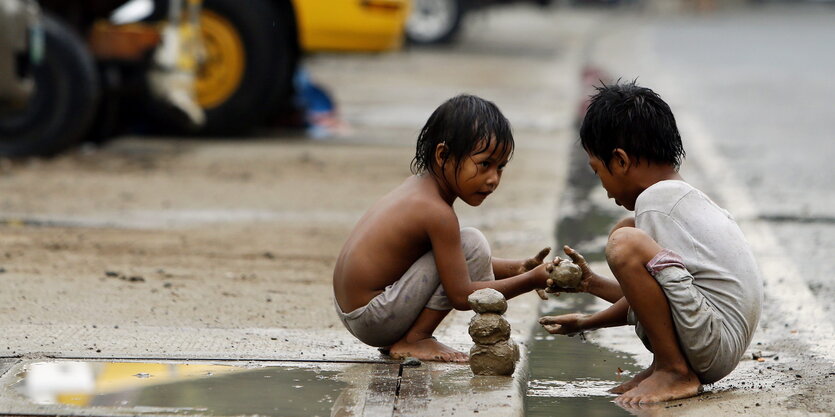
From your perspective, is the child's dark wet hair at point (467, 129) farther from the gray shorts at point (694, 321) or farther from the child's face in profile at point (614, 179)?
the gray shorts at point (694, 321)

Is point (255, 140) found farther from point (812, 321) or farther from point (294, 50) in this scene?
point (812, 321)

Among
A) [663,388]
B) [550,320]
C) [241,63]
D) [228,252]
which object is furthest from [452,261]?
[241,63]

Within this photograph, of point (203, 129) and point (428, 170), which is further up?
point (428, 170)

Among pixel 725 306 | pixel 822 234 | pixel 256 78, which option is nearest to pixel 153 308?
pixel 725 306

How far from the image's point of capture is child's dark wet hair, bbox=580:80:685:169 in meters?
3.82

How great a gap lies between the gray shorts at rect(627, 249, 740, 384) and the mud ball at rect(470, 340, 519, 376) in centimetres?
39

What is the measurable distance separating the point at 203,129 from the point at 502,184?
3.01 metres

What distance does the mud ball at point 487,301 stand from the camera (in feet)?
12.8

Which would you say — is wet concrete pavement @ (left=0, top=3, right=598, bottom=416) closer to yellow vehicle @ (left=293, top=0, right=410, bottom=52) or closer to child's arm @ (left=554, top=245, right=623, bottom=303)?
child's arm @ (left=554, top=245, right=623, bottom=303)

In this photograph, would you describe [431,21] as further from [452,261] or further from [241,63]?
[452,261]

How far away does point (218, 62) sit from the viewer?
10.3 m

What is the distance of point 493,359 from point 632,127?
789mm

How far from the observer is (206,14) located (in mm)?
10148

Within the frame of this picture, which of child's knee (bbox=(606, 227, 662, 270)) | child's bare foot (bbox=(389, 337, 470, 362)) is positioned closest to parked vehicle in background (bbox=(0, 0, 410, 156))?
child's bare foot (bbox=(389, 337, 470, 362))
